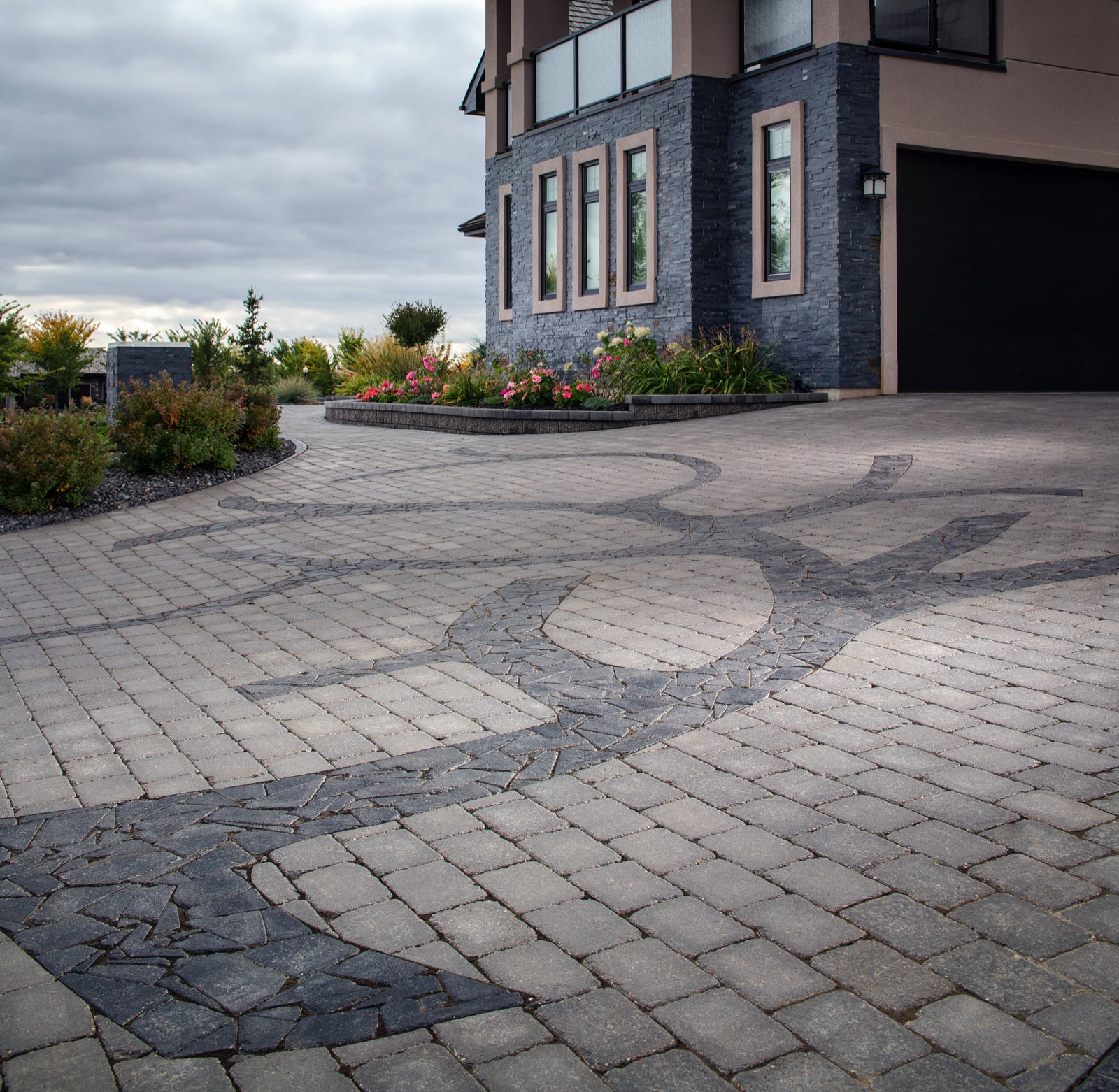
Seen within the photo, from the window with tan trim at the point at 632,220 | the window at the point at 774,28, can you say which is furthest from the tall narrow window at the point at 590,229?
the window at the point at 774,28

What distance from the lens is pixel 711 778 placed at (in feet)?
13.0

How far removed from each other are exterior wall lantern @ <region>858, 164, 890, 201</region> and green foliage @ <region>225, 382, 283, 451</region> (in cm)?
930

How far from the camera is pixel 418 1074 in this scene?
2.42 meters

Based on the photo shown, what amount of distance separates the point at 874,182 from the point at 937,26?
3.33 m

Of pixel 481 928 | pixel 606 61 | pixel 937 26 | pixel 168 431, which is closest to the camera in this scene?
pixel 481 928

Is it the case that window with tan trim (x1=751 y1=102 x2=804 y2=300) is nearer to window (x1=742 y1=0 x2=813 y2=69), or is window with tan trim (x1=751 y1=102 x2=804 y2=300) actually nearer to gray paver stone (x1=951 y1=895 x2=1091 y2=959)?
window (x1=742 y1=0 x2=813 y2=69)

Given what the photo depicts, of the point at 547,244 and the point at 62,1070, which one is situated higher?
the point at 547,244

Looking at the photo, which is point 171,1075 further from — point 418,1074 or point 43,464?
point 43,464

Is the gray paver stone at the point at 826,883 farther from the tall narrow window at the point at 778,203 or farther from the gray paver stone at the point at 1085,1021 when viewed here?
the tall narrow window at the point at 778,203

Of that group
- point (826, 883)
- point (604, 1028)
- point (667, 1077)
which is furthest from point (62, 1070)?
point (826, 883)

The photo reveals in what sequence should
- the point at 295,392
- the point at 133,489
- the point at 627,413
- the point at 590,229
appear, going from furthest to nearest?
1. the point at 295,392
2. the point at 590,229
3. the point at 627,413
4. the point at 133,489

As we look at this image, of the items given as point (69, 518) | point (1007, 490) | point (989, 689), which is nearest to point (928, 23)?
point (1007, 490)

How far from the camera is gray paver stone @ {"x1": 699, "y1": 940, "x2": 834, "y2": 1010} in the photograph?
2646 millimetres

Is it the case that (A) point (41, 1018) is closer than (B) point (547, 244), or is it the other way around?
(A) point (41, 1018)
